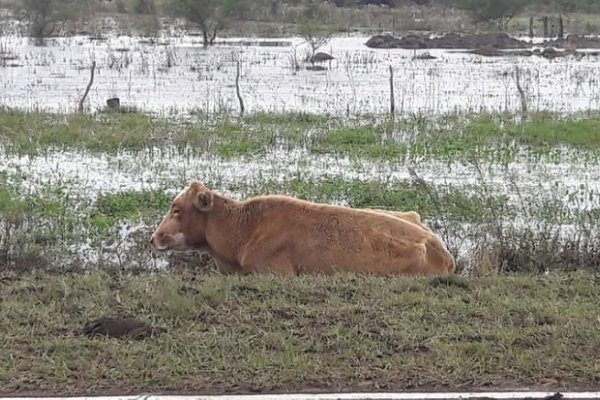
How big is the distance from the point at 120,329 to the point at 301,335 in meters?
1.11

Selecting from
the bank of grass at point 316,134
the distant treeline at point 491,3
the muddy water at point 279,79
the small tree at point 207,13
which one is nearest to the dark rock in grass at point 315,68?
the muddy water at point 279,79

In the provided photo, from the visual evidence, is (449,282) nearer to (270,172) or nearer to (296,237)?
(296,237)

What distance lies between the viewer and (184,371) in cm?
544

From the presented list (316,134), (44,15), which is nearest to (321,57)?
(44,15)

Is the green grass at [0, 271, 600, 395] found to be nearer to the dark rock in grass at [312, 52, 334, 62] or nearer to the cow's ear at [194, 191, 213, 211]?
the cow's ear at [194, 191, 213, 211]

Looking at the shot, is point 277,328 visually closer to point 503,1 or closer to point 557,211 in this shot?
point 557,211

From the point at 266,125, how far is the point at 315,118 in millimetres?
1420

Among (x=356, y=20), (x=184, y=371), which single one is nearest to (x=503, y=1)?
(x=356, y=20)

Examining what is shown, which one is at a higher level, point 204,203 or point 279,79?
point 204,203

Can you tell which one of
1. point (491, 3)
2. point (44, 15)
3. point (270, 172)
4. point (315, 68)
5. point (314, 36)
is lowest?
point (270, 172)

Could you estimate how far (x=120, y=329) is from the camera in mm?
6121

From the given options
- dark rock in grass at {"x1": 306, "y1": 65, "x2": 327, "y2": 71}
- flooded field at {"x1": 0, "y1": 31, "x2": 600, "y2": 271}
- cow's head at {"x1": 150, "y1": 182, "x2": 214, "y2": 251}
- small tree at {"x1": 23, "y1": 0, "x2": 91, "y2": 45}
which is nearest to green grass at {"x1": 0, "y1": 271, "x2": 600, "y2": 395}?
cow's head at {"x1": 150, "y1": 182, "x2": 214, "y2": 251}

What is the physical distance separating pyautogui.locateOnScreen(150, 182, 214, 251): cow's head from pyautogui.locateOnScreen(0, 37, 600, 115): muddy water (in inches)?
526

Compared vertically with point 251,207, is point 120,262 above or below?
below
